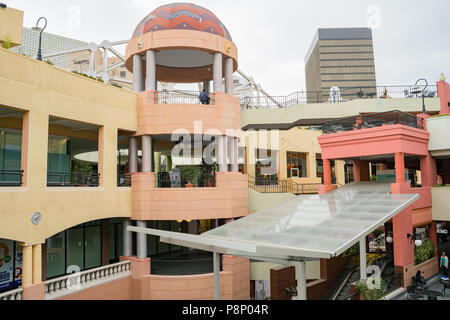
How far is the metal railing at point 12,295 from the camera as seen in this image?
13711 mm

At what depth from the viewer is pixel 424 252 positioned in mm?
19344

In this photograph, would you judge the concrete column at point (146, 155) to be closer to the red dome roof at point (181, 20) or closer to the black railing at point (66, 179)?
the black railing at point (66, 179)

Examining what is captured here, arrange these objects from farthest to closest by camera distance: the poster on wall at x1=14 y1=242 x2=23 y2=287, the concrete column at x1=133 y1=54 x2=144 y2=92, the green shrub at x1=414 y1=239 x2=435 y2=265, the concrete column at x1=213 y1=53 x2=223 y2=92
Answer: the concrete column at x1=133 y1=54 x2=144 y2=92
the concrete column at x1=213 y1=53 x2=223 y2=92
the green shrub at x1=414 y1=239 x2=435 y2=265
the poster on wall at x1=14 y1=242 x2=23 y2=287

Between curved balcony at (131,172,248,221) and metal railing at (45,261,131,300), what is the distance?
3.00 metres

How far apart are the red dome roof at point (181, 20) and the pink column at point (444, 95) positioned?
17601 millimetres

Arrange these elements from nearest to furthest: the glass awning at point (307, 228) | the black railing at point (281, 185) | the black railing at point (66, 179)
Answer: the glass awning at point (307, 228) < the black railing at point (66, 179) < the black railing at point (281, 185)

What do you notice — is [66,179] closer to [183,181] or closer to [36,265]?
[36,265]

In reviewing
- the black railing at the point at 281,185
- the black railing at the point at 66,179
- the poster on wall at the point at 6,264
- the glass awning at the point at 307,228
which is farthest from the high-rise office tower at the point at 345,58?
the poster on wall at the point at 6,264

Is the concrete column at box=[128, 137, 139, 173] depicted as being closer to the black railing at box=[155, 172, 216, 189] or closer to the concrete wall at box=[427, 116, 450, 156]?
the black railing at box=[155, 172, 216, 189]

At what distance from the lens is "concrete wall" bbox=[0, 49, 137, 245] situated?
14.6 meters

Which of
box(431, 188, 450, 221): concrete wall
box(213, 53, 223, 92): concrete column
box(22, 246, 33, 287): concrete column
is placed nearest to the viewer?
box(22, 246, 33, 287): concrete column

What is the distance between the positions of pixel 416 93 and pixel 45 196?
86.7 feet

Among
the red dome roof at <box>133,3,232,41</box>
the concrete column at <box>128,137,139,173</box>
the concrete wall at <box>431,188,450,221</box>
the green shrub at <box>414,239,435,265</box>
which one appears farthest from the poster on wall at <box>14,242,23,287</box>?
the concrete wall at <box>431,188,450,221</box>
